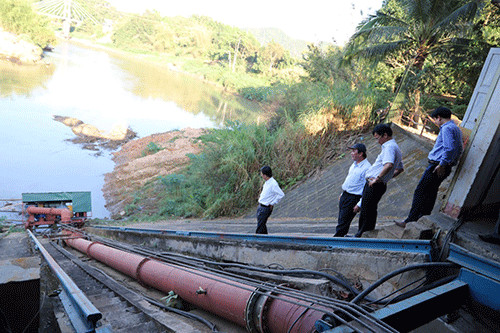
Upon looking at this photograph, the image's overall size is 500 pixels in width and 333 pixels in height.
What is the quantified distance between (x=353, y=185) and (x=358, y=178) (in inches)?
4.7

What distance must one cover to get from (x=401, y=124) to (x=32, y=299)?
9779 mm

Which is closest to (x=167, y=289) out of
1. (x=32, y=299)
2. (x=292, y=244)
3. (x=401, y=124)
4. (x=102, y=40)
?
(x=292, y=244)

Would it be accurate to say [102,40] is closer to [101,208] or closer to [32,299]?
[101,208]

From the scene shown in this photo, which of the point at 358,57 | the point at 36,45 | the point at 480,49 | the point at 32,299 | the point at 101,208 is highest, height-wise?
the point at 480,49

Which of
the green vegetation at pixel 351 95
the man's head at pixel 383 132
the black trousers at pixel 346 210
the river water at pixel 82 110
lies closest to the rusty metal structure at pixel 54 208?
the green vegetation at pixel 351 95

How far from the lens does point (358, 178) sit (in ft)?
14.3

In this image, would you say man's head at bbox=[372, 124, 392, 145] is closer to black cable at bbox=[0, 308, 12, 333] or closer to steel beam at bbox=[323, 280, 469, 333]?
steel beam at bbox=[323, 280, 469, 333]

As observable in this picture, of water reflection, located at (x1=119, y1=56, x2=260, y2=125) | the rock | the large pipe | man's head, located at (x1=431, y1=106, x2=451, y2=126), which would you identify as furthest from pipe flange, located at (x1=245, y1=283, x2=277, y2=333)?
water reflection, located at (x1=119, y1=56, x2=260, y2=125)

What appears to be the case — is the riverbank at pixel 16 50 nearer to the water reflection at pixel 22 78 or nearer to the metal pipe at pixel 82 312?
the water reflection at pixel 22 78

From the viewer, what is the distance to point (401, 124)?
9.89 meters

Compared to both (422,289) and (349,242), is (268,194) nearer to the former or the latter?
(349,242)

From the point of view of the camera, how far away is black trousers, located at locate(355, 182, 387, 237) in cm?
411

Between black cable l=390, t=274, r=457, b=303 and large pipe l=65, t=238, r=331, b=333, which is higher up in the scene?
black cable l=390, t=274, r=457, b=303

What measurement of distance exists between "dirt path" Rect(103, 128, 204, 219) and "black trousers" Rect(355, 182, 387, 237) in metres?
14.1
